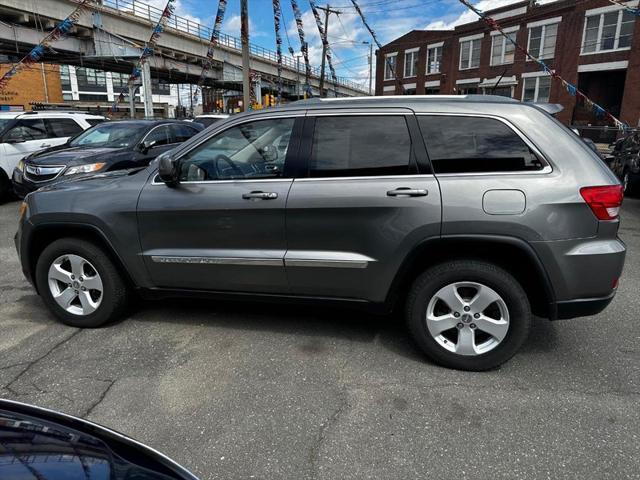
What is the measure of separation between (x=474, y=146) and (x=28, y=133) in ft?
35.8

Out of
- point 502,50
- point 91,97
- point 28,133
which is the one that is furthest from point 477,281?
point 91,97

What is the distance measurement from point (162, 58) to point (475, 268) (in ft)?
121

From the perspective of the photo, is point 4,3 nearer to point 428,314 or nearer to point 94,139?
point 94,139

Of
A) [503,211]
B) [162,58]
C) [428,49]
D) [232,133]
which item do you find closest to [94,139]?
[232,133]

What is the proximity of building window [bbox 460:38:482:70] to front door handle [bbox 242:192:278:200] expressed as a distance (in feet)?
130

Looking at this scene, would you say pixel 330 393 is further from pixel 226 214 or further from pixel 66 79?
pixel 66 79

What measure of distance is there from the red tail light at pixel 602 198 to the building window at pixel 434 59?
43.0m

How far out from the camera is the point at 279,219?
324 cm

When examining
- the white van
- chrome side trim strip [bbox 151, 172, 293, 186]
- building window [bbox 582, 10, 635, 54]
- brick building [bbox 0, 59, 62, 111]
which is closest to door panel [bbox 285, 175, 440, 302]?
chrome side trim strip [bbox 151, 172, 293, 186]

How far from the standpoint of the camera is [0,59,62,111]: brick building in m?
56.7

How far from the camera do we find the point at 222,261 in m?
3.42

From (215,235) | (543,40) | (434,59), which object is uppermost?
(434,59)

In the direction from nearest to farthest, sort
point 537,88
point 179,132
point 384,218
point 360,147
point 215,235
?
point 384,218, point 360,147, point 215,235, point 179,132, point 537,88

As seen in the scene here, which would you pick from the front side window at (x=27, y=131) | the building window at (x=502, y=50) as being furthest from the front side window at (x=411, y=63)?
the front side window at (x=27, y=131)
